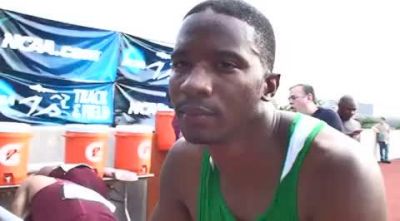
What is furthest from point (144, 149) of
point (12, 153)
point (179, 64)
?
point (179, 64)

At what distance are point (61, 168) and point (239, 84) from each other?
8.06 feet

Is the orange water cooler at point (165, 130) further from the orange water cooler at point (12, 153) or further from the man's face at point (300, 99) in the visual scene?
the orange water cooler at point (12, 153)

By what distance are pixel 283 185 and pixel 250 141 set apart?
0.44 ft

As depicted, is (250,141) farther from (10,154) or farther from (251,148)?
(10,154)

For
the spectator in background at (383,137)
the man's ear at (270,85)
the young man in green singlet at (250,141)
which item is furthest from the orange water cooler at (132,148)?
the spectator in background at (383,137)

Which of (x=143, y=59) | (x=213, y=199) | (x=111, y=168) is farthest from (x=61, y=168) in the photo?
(x=143, y=59)

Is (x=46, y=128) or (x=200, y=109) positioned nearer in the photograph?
(x=200, y=109)

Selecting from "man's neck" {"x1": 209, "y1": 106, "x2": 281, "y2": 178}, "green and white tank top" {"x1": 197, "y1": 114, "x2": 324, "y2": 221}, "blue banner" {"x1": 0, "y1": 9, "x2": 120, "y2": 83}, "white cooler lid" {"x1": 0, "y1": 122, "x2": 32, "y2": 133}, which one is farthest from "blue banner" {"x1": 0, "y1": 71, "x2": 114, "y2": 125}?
"man's neck" {"x1": 209, "y1": 106, "x2": 281, "y2": 178}

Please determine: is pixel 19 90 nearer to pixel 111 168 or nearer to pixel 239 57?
pixel 111 168

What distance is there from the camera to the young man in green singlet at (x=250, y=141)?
1.02m

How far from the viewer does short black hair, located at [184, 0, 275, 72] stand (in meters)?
1.08

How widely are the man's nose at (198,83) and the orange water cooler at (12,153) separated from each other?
2.51 m

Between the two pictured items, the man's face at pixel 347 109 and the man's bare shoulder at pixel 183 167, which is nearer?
the man's bare shoulder at pixel 183 167

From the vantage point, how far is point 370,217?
1100 millimetres
